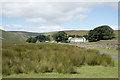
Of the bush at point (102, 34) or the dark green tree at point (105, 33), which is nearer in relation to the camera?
the dark green tree at point (105, 33)

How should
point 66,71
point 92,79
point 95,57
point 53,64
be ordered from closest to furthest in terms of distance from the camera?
point 92,79 → point 66,71 → point 53,64 → point 95,57

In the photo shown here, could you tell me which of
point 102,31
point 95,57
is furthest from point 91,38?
point 95,57

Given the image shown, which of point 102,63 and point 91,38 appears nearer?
point 102,63

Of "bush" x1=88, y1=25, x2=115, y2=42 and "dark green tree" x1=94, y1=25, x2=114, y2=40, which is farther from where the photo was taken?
"bush" x1=88, y1=25, x2=115, y2=42

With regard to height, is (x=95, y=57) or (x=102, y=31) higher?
(x=102, y=31)

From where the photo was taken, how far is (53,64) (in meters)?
6.18

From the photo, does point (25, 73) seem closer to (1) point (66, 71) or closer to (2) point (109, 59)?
(1) point (66, 71)

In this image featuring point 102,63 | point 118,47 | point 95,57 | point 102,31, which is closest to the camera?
point 102,63

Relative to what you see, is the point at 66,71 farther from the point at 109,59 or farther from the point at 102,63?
the point at 109,59

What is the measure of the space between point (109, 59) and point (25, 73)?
5049mm

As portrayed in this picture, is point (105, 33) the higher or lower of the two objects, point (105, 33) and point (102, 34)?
the higher

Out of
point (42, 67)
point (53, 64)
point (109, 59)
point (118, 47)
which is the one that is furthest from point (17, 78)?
point (118, 47)

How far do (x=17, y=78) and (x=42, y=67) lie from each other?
126cm

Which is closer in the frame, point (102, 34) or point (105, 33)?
point (105, 33)
